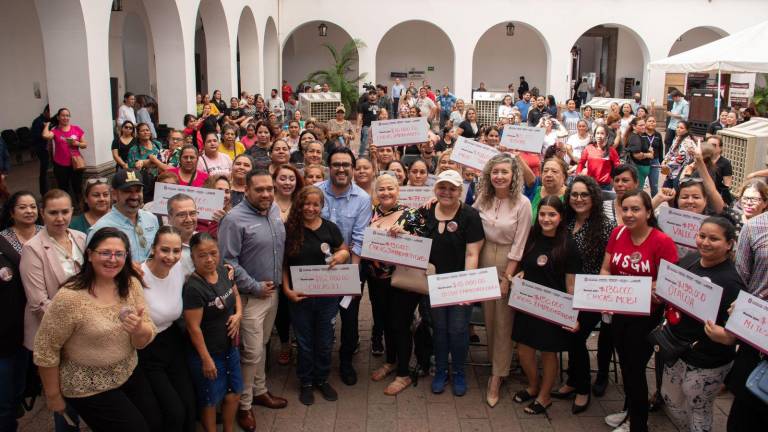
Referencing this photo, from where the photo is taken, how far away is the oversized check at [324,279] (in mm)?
4734

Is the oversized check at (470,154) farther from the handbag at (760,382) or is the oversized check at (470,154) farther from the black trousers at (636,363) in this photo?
the handbag at (760,382)

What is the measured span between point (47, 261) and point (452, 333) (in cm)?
283

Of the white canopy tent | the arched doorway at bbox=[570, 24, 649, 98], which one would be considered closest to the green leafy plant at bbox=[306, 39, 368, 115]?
the arched doorway at bbox=[570, 24, 649, 98]

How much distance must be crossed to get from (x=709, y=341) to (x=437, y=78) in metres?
26.4

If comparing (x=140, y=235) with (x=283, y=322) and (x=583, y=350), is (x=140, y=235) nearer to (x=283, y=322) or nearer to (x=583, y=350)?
(x=283, y=322)

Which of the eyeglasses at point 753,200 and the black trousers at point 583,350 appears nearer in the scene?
the black trousers at point 583,350

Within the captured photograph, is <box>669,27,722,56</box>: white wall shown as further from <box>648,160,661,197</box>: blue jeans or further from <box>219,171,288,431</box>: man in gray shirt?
<box>219,171,288,431</box>: man in gray shirt

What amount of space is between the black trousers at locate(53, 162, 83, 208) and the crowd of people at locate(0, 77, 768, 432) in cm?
342

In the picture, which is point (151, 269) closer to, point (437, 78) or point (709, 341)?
point (709, 341)

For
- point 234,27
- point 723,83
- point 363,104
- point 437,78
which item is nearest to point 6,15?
point 234,27

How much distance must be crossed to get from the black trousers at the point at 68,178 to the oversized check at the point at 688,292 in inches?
300

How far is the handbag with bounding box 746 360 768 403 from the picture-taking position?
334 centimetres

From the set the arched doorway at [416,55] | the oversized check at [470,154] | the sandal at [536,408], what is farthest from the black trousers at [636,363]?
the arched doorway at [416,55]

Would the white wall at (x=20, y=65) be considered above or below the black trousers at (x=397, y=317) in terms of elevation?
above
